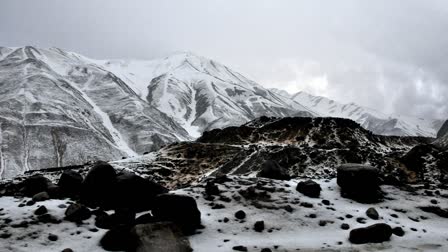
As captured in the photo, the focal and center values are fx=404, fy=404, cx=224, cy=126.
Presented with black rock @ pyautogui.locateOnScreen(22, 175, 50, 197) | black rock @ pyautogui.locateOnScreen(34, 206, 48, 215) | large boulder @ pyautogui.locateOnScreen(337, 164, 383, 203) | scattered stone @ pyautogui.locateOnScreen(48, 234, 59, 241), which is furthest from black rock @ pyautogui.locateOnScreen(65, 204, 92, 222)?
large boulder @ pyautogui.locateOnScreen(337, 164, 383, 203)

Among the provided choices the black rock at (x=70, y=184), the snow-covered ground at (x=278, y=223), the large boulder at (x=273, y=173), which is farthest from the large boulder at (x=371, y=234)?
the black rock at (x=70, y=184)

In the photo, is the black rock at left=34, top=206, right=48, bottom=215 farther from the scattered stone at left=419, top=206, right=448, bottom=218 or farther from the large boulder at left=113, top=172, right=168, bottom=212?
the scattered stone at left=419, top=206, right=448, bottom=218

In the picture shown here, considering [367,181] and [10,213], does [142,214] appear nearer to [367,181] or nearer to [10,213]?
[10,213]

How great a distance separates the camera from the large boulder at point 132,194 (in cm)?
2008

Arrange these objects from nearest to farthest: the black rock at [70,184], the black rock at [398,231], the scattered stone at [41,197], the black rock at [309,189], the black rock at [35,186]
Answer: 1. the black rock at [398,231]
2. the scattered stone at [41,197]
3. the black rock at [35,186]
4. the black rock at [70,184]
5. the black rock at [309,189]

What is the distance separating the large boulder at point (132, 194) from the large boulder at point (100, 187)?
36 cm

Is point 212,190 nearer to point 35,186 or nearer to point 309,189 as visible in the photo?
point 309,189

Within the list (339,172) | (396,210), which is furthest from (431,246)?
(339,172)

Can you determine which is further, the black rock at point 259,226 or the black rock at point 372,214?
the black rock at point 372,214

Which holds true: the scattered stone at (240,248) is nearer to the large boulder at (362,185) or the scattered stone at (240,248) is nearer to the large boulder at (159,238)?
the large boulder at (159,238)

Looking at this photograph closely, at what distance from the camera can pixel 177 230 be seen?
16797mm

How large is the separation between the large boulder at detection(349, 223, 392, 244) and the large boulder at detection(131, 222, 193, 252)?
7222mm

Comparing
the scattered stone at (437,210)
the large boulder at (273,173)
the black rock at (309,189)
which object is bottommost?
the scattered stone at (437,210)

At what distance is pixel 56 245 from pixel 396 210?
16864 mm
